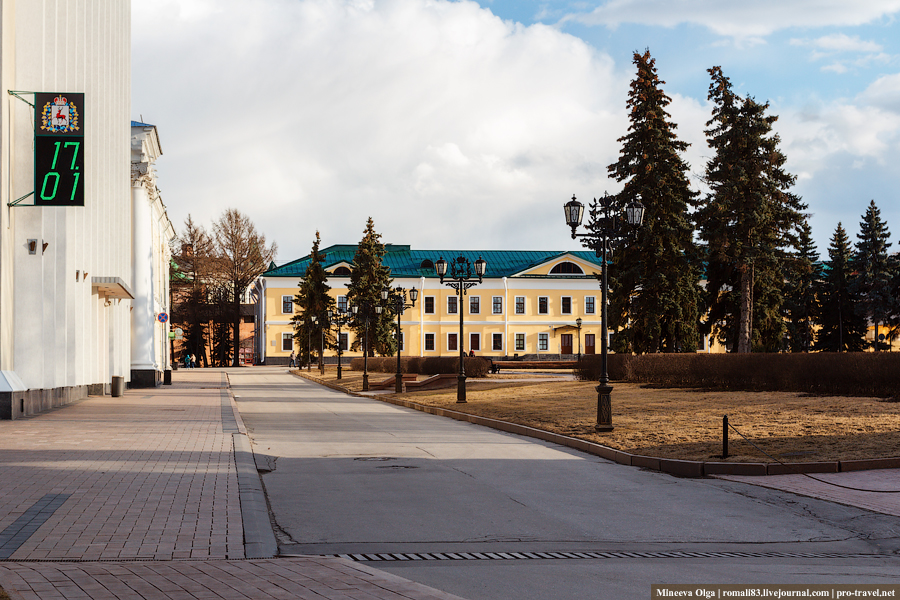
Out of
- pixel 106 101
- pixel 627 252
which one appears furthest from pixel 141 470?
pixel 627 252

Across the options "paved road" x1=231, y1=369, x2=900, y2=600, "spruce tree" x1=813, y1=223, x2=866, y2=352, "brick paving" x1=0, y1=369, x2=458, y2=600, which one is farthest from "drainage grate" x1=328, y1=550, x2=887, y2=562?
"spruce tree" x1=813, y1=223, x2=866, y2=352

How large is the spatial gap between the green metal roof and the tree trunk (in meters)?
45.0

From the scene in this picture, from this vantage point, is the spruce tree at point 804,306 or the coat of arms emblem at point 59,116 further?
the spruce tree at point 804,306

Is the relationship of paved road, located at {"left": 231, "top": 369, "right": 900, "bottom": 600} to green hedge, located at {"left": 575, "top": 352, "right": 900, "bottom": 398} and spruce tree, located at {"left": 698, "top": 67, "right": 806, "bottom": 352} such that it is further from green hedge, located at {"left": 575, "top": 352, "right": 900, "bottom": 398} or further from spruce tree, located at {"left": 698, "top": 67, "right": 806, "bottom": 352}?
spruce tree, located at {"left": 698, "top": 67, "right": 806, "bottom": 352}

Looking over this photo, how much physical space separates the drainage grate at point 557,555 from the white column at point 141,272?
34.4 metres

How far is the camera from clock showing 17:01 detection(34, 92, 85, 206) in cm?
2100

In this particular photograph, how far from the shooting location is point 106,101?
3331cm

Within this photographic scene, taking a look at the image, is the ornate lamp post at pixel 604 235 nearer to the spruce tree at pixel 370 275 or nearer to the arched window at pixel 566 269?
the spruce tree at pixel 370 275

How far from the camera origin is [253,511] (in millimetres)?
8734

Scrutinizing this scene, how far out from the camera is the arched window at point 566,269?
92750mm

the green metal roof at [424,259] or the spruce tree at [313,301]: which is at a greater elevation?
the green metal roof at [424,259]

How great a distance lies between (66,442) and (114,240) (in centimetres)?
2160

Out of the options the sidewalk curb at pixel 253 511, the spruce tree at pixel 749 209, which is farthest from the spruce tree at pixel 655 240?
the sidewalk curb at pixel 253 511

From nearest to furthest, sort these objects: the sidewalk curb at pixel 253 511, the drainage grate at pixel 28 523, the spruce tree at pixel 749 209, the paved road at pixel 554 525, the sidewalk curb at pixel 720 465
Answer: the paved road at pixel 554 525, the drainage grate at pixel 28 523, the sidewalk curb at pixel 253 511, the sidewalk curb at pixel 720 465, the spruce tree at pixel 749 209
